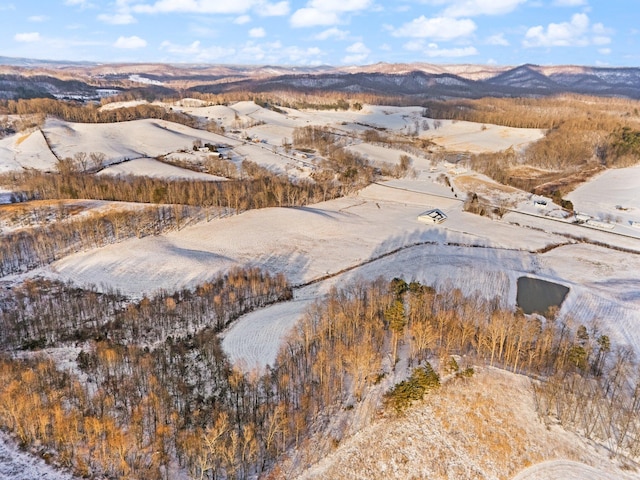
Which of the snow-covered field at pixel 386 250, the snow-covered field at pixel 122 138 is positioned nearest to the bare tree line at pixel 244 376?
the snow-covered field at pixel 386 250

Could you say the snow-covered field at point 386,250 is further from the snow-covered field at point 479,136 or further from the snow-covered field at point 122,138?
the snow-covered field at point 479,136

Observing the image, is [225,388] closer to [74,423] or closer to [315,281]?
[74,423]

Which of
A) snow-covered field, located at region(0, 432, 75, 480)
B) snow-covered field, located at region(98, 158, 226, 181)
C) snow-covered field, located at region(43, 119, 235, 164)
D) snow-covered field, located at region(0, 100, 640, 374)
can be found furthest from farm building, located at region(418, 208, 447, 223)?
snow-covered field, located at region(43, 119, 235, 164)

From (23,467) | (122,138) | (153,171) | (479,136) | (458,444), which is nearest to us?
(23,467)

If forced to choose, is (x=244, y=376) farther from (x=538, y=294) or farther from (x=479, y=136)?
(x=479, y=136)

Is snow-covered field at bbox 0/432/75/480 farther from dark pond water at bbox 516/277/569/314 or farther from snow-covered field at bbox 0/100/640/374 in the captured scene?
Answer: dark pond water at bbox 516/277/569/314

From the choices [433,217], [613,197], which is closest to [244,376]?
[433,217]

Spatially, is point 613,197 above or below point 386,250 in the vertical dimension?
above
